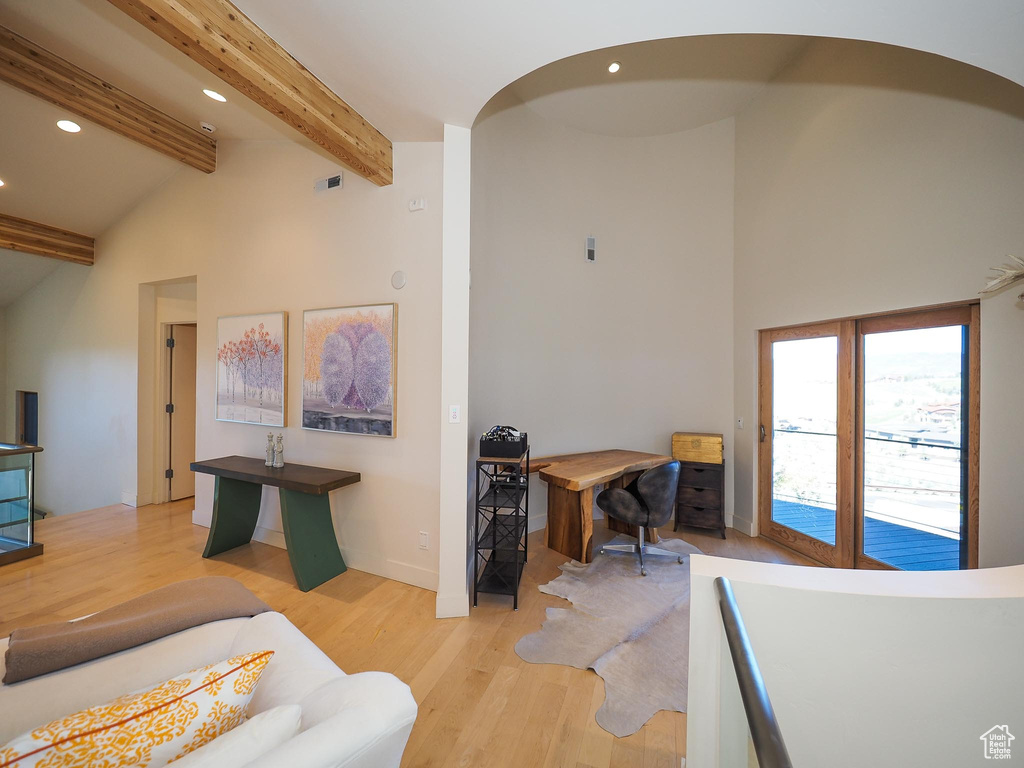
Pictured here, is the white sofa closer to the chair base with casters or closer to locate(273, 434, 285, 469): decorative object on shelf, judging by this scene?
locate(273, 434, 285, 469): decorative object on shelf

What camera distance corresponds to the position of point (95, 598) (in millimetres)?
2861

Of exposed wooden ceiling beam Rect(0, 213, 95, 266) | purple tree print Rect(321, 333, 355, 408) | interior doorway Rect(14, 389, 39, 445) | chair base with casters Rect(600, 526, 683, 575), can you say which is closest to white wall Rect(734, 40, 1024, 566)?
chair base with casters Rect(600, 526, 683, 575)

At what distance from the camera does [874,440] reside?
118 inches

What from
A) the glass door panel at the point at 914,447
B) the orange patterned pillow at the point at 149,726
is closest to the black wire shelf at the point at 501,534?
the orange patterned pillow at the point at 149,726

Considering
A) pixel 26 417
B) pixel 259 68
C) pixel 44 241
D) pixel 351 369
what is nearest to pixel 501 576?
pixel 351 369

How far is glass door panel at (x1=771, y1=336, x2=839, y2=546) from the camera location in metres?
3.29

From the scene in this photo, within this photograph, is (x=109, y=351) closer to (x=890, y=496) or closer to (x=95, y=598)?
(x=95, y=598)

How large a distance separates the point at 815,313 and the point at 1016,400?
1300mm

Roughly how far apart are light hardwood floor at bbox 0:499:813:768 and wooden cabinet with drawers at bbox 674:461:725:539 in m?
0.14

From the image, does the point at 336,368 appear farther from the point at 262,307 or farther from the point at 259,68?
the point at 259,68

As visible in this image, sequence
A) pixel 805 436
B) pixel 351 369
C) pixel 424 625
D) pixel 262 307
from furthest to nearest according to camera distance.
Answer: pixel 262 307 < pixel 805 436 < pixel 351 369 < pixel 424 625

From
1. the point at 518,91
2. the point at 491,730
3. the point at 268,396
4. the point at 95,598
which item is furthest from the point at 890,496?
the point at 95,598

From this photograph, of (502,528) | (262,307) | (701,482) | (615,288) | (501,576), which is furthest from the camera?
(615,288)

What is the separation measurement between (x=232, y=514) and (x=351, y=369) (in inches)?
65.8
